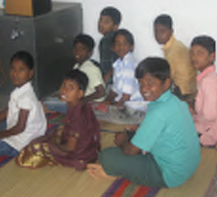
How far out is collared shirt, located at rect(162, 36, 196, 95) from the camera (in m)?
2.62

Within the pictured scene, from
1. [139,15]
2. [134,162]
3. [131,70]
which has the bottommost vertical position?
[134,162]

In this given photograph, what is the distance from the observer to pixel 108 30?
2920 mm

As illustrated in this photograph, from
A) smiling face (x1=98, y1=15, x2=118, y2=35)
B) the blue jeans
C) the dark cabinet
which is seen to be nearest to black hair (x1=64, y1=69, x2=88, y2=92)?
the blue jeans

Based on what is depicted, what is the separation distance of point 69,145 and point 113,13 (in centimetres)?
140

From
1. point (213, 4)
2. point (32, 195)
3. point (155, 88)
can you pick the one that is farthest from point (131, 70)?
point (32, 195)

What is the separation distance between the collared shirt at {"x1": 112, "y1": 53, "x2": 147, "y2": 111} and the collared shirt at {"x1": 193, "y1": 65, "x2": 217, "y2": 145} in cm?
48

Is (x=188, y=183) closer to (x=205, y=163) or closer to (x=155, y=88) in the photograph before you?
(x=205, y=163)

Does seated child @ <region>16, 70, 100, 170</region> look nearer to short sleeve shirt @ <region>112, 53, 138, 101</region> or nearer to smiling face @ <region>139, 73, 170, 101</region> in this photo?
smiling face @ <region>139, 73, 170, 101</region>

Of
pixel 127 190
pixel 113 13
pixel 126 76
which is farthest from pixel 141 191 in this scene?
pixel 113 13

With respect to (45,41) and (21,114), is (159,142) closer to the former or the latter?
(21,114)

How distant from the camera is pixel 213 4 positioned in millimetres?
2727

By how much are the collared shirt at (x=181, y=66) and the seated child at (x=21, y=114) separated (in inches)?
42.2

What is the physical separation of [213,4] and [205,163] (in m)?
1.28

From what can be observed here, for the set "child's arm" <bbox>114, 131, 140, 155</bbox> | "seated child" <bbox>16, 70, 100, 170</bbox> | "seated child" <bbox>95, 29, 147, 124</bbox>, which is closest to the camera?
"child's arm" <bbox>114, 131, 140, 155</bbox>
